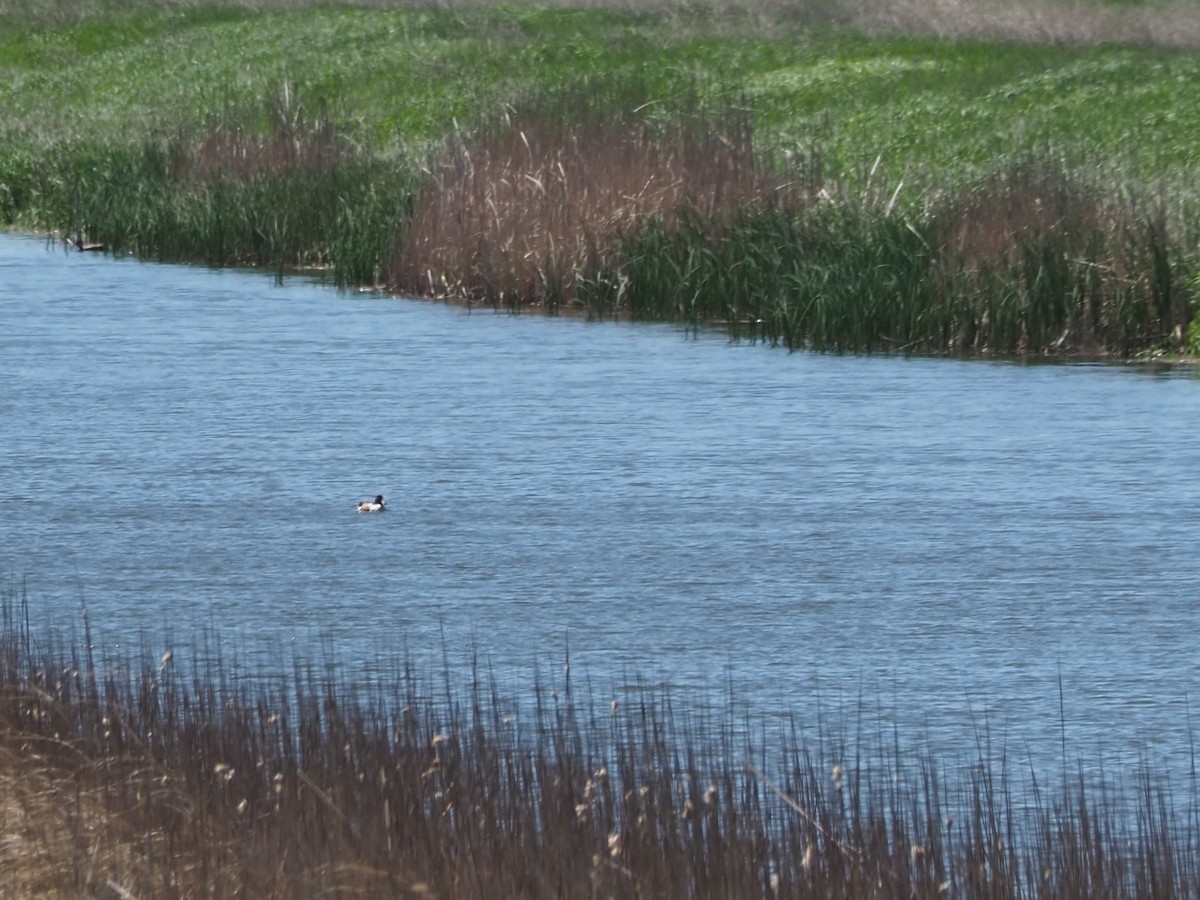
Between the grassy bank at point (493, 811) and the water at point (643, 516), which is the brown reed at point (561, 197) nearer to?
the water at point (643, 516)

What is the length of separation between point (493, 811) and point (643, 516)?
17.0 feet

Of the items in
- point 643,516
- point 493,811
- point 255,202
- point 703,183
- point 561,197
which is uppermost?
point 703,183

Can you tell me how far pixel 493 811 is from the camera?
591cm

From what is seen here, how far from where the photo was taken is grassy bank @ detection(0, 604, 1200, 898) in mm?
5484

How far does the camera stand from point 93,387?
587 inches

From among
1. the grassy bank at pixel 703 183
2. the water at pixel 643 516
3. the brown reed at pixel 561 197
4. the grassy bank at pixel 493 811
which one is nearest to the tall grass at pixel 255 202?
the grassy bank at pixel 703 183

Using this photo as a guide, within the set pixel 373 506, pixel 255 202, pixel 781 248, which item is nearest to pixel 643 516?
pixel 373 506

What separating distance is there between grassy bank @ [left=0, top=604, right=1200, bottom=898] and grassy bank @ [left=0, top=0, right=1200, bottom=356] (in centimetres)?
921

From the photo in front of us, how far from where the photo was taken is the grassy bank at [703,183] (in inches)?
638

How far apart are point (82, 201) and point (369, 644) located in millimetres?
16158

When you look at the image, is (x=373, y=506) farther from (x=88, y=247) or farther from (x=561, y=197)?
(x=88, y=247)

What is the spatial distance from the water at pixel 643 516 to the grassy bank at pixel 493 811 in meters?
0.85

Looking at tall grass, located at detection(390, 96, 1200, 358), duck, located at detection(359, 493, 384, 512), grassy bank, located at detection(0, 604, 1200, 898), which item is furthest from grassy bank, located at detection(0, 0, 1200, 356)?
grassy bank, located at detection(0, 604, 1200, 898)

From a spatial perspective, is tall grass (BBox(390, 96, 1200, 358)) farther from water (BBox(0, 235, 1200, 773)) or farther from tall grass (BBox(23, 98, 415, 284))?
tall grass (BBox(23, 98, 415, 284))
